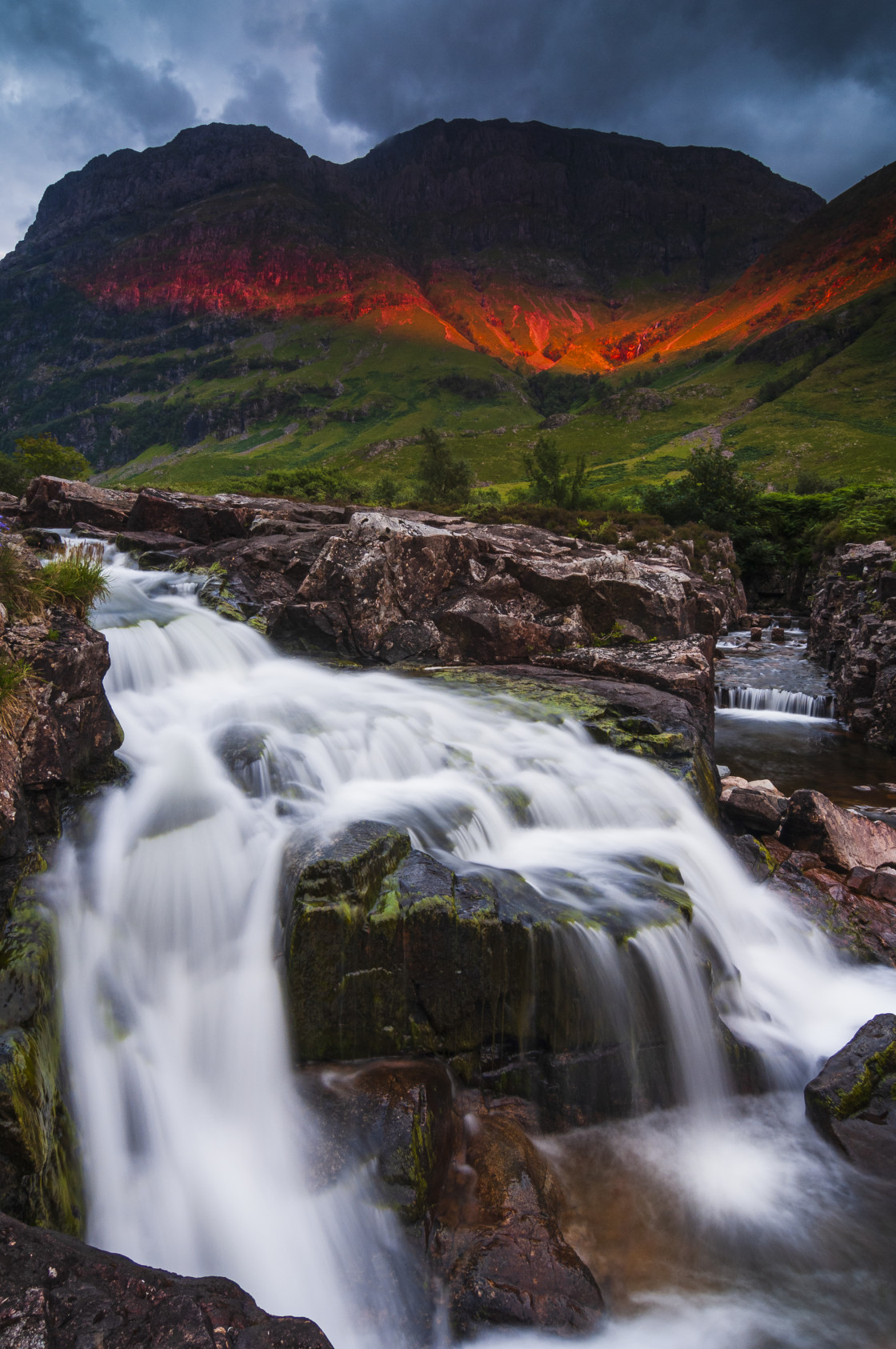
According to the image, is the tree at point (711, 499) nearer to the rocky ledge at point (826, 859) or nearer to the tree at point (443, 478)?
the tree at point (443, 478)

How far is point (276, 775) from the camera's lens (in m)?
7.57

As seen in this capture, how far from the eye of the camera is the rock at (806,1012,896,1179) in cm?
498

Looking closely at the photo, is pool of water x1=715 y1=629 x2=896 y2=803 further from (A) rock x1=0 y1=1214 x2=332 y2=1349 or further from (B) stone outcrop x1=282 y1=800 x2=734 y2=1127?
(A) rock x1=0 y1=1214 x2=332 y2=1349

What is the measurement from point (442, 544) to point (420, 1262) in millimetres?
12638

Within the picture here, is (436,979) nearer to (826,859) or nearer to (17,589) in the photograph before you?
(17,589)

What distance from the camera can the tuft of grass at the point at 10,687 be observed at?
220 inches

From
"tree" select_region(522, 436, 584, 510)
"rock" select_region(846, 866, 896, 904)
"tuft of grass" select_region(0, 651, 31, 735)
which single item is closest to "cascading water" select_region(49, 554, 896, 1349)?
"tuft of grass" select_region(0, 651, 31, 735)

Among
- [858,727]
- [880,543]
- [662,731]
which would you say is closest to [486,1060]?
[662,731]

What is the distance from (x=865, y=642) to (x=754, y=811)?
9.58 metres

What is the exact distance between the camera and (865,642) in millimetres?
16500

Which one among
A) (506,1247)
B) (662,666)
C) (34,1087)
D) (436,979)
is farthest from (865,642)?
(34,1087)

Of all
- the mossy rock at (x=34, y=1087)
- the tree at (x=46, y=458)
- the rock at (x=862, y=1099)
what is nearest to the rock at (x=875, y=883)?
the rock at (x=862, y=1099)

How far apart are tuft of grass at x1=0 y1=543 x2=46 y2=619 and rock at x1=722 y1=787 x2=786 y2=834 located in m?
10.2

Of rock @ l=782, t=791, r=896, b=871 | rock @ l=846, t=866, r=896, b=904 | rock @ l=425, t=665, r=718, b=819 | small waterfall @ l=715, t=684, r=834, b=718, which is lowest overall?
rock @ l=846, t=866, r=896, b=904
